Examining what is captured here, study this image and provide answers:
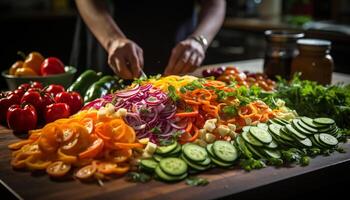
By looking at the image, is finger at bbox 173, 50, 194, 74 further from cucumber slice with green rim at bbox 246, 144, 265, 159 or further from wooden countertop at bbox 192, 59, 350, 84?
cucumber slice with green rim at bbox 246, 144, 265, 159

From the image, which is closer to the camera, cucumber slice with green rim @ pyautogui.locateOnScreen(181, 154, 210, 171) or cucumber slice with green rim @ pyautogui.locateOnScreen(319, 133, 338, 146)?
Result: cucumber slice with green rim @ pyautogui.locateOnScreen(181, 154, 210, 171)

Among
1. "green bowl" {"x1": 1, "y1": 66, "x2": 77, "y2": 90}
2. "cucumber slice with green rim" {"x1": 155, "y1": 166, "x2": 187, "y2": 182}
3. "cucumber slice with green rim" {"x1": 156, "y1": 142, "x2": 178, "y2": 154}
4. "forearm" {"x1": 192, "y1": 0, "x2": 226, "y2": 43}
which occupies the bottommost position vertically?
Result: "cucumber slice with green rim" {"x1": 155, "y1": 166, "x2": 187, "y2": 182}

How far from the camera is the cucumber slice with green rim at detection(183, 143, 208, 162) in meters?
1.58

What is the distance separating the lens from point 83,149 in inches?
63.7

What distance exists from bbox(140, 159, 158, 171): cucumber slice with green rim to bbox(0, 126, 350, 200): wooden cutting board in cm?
6

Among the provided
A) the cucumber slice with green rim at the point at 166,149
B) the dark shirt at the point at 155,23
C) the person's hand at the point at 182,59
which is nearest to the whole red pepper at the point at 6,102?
the person's hand at the point at 182,59

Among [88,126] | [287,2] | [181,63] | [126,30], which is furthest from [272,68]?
[287,2]

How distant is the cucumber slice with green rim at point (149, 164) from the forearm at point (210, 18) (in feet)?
4.23

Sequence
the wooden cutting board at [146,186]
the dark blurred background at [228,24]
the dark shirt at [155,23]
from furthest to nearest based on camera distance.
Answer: the dark blurred background at [228,24], the dark shirt at [155,23], the wooden cutting board at [146,186]

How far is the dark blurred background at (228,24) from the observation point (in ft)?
18.0

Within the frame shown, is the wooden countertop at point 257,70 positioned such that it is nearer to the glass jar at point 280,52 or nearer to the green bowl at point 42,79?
the glass jar at point 280,52

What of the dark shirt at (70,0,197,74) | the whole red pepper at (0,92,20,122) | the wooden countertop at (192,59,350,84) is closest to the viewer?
the whole red pepper at (0,92,20,122)

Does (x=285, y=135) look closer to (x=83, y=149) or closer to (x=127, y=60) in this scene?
(x=83, y=149)

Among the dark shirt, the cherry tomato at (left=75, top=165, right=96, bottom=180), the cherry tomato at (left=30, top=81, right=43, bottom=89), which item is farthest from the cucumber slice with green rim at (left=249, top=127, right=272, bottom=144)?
the dark shirt
